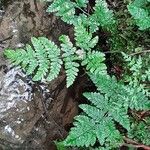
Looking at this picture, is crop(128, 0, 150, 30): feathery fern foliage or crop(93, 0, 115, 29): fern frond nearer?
crop(128, 0, 150, 30): feathery fern foliage

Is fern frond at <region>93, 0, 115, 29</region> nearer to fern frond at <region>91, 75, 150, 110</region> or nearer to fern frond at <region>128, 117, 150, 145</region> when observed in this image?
fern frond at <region>91, 75, 150, 110</region>

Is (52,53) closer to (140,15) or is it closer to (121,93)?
(121,93)

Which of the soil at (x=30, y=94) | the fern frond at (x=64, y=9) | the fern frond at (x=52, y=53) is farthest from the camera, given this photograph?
the soil at (x=30, y=94)

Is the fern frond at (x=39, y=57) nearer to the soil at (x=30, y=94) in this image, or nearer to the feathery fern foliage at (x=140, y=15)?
the soil at (x=30, y=94)

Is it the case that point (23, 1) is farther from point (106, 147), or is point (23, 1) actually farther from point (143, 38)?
point (106, 147)

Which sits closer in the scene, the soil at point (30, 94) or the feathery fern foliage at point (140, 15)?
the feathery fern foliage at point (140, 15)

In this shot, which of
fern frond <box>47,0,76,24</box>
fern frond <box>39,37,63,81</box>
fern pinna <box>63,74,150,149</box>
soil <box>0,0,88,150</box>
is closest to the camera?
fern pinna <box>63,74,150,149</box>

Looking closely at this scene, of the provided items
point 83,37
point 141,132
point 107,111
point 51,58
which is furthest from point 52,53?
point 141,132

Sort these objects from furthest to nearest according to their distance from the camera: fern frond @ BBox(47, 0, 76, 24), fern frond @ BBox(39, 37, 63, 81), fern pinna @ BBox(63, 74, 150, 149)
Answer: fern frond @ BBox(47, 0, 76, 24) < fern frond @ BBox(39, 37, 63, 81) < fern pinna @ BBox(63, 74, 150, 149)

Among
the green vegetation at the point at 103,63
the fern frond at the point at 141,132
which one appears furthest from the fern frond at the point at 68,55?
the fern frond at the point at 141,132

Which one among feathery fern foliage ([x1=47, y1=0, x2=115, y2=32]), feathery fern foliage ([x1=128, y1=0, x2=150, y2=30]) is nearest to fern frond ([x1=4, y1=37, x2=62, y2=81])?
feathery fern foliage ([x1=47, y1=0, x2=115, y2=32])
